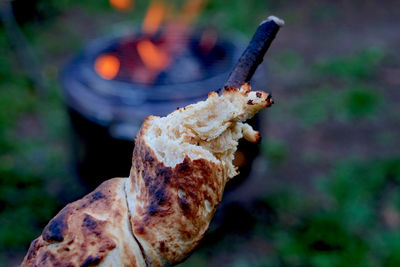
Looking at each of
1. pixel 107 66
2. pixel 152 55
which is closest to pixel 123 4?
pixel 152 55

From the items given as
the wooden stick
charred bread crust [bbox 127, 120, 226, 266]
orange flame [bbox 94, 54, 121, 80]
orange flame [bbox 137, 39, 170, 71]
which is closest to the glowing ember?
orange flame [bbox 137, 39, 170, 71]

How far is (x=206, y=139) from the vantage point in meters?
1.24

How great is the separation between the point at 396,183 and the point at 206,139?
388 cm

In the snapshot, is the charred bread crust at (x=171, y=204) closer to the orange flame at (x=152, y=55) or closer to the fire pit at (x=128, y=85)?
the fire pit at (x=128, y=85)

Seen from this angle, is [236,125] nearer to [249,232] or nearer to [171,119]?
[171,119]

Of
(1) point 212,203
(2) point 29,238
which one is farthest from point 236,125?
(2) point 29,238

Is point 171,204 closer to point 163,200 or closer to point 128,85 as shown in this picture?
point 163,200

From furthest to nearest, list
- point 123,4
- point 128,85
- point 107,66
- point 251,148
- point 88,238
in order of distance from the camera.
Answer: point 123,4
point 107,66
point 251,148
point 128,85
point 88,238

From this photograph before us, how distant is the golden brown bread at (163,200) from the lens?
1.18 metres

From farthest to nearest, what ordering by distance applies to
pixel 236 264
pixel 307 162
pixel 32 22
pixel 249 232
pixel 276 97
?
pixel 32 22 < pixel 276 97 < pixel 307 162 < pixel 249 232 < pixel 236 264

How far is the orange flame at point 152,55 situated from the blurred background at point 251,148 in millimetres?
12

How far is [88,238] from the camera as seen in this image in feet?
3.84

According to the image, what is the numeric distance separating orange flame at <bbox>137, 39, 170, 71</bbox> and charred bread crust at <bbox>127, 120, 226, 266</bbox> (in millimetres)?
2931

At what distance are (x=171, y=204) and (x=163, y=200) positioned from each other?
0.09ft
